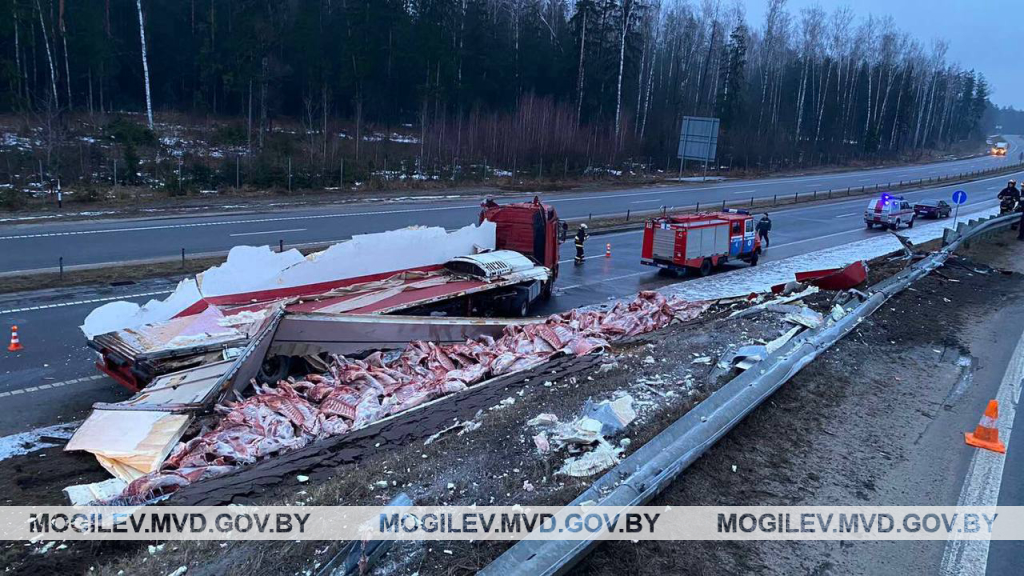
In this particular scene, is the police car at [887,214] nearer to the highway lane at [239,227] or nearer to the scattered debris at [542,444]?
the highway lane at [239,227]

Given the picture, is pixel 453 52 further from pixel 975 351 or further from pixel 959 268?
pixel 975 351

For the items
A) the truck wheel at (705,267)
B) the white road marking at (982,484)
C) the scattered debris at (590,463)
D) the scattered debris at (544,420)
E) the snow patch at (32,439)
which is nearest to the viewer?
the white road marking at (982,484)

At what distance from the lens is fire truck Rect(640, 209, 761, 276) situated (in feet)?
65.2

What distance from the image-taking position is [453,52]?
50125mm

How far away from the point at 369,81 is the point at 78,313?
4098 centimetres

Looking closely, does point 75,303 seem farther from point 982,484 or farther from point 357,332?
point 982,484

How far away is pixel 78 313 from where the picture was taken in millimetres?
12945

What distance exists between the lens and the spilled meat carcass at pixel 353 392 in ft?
22.0

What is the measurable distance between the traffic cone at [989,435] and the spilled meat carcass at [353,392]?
4550 millimetres

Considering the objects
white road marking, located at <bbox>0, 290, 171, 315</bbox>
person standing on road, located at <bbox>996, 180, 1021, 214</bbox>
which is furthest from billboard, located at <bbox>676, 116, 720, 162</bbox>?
white road marking, located at <bbox>0, 290, 171, 315</bbox>

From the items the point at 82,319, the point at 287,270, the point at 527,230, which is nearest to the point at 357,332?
the point at 287,270

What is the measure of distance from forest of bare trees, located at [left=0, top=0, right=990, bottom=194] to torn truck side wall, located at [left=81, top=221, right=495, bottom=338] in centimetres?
2268

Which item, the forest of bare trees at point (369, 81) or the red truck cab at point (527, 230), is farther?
the forest of bare trees at point (369, 81)

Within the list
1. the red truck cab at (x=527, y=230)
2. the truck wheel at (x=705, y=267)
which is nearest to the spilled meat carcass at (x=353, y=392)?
the red truck cab at (x=527, y=230)
